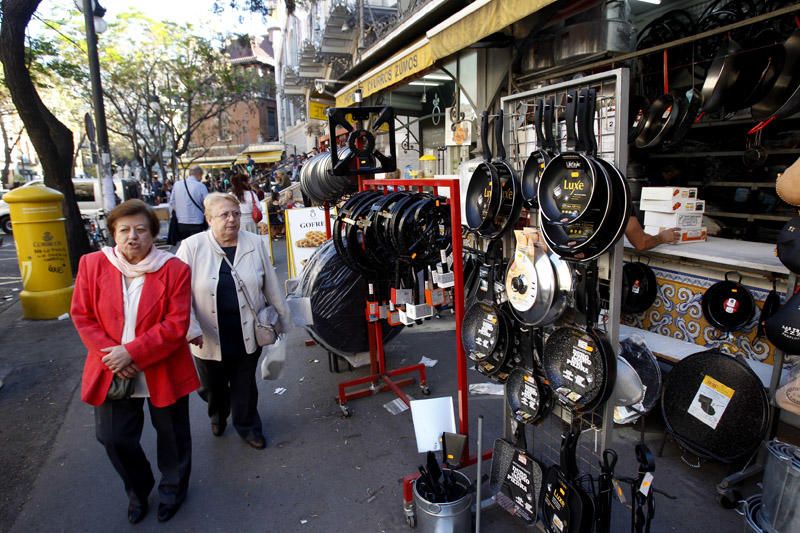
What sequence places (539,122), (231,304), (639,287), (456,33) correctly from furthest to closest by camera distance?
(456,33) → (639,287) → (231,304) → (539,122)

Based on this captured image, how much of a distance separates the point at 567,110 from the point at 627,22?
3.65 m

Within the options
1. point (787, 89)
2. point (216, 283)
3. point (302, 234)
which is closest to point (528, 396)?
point (216, 283)

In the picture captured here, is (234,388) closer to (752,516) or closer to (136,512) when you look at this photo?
(136,512)

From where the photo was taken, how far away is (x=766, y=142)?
488cm

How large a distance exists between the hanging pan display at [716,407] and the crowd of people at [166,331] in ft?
8.96

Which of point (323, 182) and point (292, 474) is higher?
point (323, 182)

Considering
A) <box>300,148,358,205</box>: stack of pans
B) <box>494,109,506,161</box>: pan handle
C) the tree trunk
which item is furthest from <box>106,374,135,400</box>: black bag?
the tree trunk

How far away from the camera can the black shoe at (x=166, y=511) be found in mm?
2723

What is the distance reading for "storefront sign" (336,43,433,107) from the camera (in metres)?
5.40

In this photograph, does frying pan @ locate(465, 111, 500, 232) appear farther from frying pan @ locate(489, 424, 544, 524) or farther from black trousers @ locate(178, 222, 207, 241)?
black trousers @ locate(178, 222, 207, 241)

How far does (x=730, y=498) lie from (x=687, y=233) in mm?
2021

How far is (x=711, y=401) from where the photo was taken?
2.92 meters

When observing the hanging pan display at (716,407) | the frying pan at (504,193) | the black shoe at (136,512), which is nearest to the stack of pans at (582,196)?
the frying pan at (504,193)

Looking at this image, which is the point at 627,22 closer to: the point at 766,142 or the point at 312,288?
the point at 766,142
